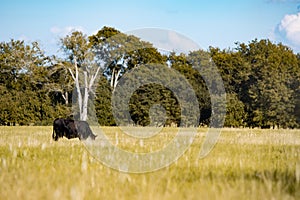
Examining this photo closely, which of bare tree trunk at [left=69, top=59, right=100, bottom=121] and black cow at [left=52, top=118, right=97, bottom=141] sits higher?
bare tree trunk at [left=69, top=59, right=100, bottom=121]

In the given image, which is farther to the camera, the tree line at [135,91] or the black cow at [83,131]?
the tree line at [135,91]

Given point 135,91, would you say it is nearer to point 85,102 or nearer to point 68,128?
point 85,102

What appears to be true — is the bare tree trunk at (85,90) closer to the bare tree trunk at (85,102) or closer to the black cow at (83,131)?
the bare tree trunk at (85,102)

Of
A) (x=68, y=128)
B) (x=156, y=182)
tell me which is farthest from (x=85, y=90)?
(x=156, y=182)

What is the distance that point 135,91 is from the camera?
39344mm

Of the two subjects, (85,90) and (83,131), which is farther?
(85,90)

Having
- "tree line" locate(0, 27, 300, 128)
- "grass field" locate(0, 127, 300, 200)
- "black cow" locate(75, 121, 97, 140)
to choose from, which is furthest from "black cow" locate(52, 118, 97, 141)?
"tree line" locate(0, 27, 300, 128)

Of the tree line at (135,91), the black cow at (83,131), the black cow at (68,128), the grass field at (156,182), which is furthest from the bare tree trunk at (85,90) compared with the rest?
the grass field at (156,182)

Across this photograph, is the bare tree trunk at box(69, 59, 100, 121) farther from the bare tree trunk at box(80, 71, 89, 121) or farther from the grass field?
the grass field

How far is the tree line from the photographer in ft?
127

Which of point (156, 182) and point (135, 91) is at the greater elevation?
point (135, 91)

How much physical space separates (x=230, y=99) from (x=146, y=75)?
8.96m

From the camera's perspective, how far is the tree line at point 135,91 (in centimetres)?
3862

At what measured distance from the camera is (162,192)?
3.77 metres
